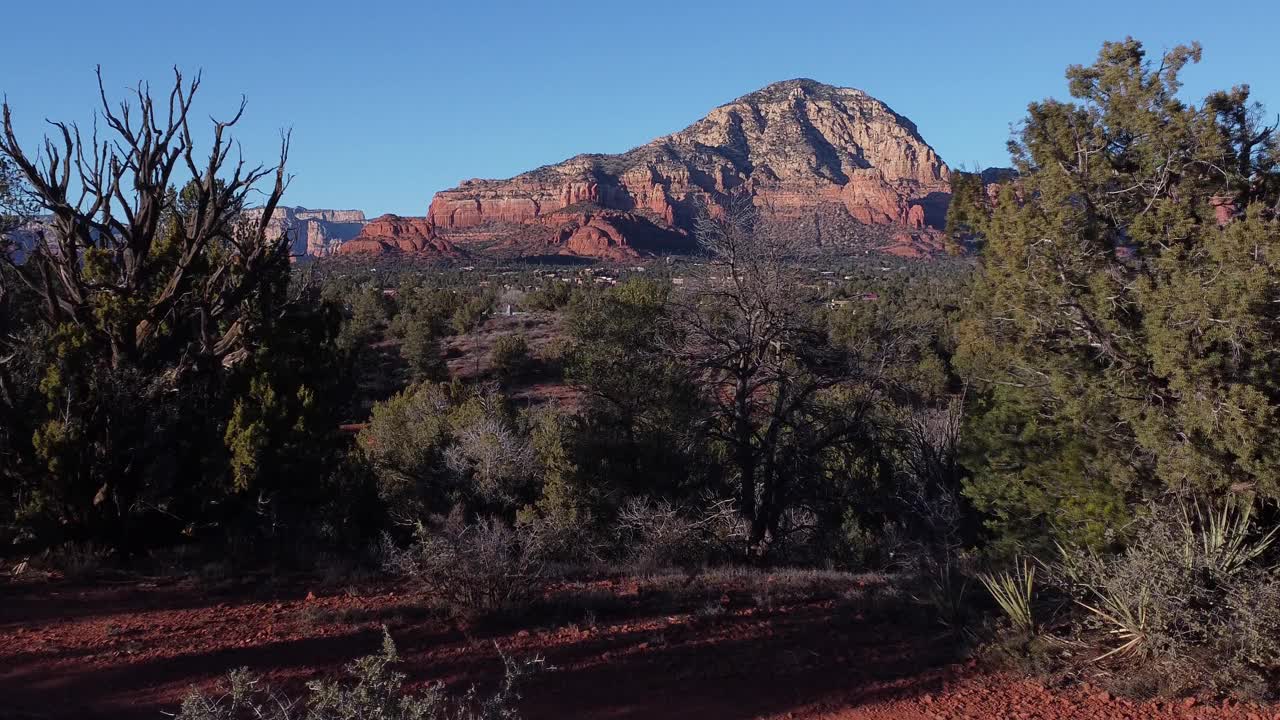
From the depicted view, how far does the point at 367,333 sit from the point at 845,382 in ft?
89.1

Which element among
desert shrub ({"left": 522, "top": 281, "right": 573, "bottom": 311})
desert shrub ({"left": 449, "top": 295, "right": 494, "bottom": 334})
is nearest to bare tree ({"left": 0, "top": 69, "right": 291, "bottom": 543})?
desert shrub ({"left": 449, "top": 295, "right": 494, "bottom": 334})

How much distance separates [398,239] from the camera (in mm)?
112812

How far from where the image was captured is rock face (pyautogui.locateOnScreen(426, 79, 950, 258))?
355ft

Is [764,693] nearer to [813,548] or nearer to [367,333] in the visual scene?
[813,548]

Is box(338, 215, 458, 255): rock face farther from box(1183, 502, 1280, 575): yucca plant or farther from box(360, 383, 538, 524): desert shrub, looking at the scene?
box(1183, 502, 1280, 575): yucca plant

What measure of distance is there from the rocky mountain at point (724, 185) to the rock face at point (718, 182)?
0.15 m

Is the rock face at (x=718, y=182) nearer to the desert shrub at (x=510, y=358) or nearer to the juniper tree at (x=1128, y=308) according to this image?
the desert shrub at (x=510, y=358)

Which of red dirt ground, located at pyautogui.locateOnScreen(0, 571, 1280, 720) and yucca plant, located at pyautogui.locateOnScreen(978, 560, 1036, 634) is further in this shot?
yucca plant, located at pyautogui.locateOnScreen(978, 560, 1036, 634)

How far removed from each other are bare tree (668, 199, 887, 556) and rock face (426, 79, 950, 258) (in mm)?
85853

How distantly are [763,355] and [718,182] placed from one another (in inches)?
4219

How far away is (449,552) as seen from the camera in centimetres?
734

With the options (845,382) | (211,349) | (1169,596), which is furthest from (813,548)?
(211,349)

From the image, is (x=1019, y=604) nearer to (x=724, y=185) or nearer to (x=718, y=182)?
(x=724, y=185)

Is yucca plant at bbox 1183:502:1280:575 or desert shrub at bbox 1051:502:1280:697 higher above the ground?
yucca plant at bbox 1183:502:1280:575
